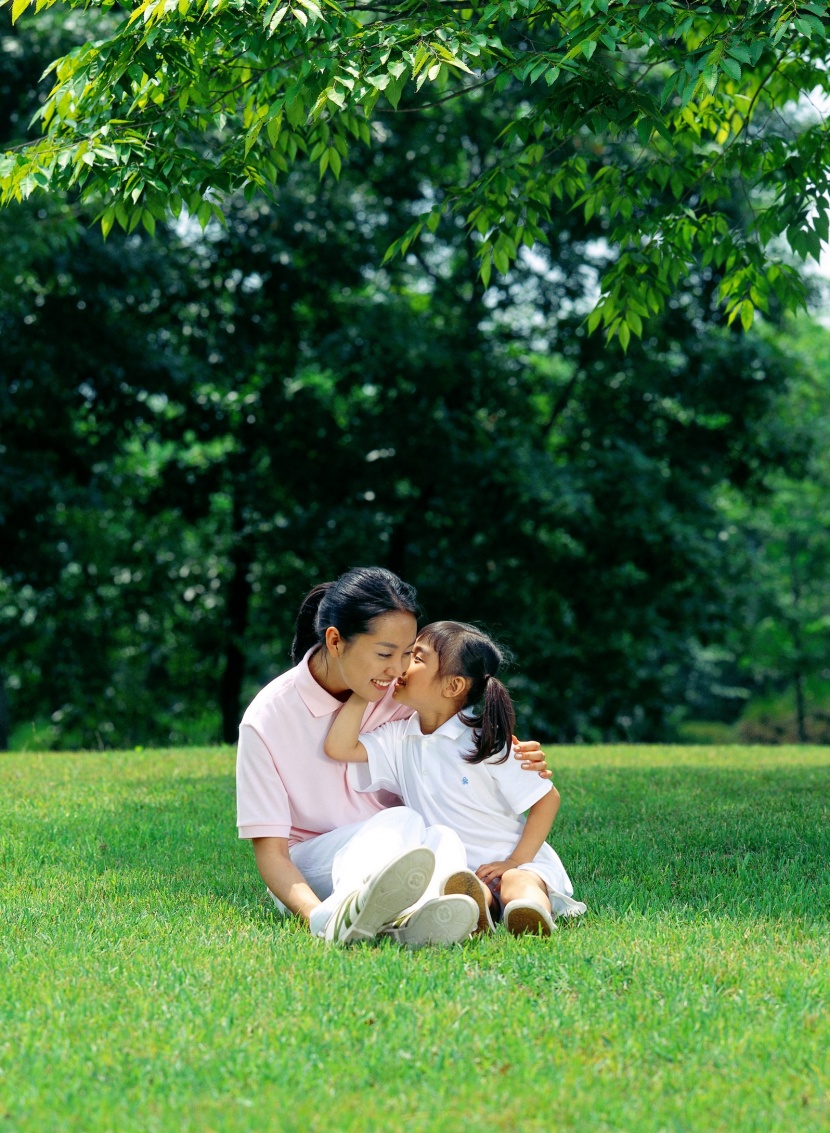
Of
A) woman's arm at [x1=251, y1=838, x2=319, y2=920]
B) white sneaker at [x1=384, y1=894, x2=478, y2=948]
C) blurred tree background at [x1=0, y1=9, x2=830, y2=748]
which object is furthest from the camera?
blurred tree background at [x1=0, y1=9, x2=830, y2=748]

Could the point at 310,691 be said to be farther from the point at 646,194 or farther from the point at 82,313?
the point at 82,313

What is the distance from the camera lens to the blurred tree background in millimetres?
15602

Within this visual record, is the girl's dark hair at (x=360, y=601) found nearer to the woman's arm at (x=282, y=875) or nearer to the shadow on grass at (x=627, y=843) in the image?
the woman's arm at (x=282, y=875)

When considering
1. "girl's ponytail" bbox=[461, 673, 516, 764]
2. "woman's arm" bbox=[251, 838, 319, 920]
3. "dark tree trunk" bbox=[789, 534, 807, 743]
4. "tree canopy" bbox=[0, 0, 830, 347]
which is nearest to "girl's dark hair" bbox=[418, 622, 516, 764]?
"girl's ponytail" bbox=[461, 673, 516, 764]

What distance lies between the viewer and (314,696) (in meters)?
4.63

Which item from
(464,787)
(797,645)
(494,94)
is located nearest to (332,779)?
(464,787)

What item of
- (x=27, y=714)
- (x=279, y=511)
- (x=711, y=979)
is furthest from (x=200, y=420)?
(x=711, y=979)

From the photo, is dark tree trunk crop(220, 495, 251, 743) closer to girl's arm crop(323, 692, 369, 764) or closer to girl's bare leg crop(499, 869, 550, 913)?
girl's arm crop(323, 692, 369, 764)

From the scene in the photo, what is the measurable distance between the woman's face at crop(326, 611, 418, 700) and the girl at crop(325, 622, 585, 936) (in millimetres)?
121

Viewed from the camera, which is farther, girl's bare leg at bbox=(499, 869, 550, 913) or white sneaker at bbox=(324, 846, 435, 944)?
girl's bare leg at bbox=(499, 869, 550, 913)

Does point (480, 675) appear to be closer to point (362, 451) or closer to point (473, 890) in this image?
point (473, 890)

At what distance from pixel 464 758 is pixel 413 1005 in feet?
4.27

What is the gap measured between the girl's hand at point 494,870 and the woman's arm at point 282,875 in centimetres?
63

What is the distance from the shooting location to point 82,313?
1467 centimetres
